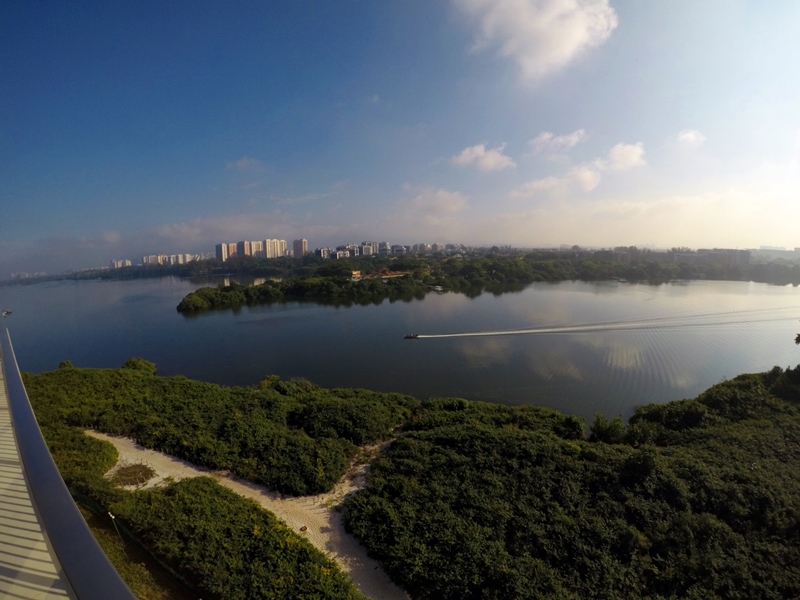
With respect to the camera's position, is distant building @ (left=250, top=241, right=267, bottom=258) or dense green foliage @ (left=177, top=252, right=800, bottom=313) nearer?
dense green foliage @ (left=177, top=252, right=800, bottom=313)

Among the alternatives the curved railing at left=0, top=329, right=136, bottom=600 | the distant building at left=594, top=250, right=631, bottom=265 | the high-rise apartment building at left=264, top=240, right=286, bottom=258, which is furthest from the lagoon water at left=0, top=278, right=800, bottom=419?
the high-rise apartment building at left=264, top=240, right=286, bottom=258

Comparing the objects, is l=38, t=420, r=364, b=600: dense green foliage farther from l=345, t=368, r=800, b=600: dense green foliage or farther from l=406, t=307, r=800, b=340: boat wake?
l=406, t=307, r=800, b=340: boat wake

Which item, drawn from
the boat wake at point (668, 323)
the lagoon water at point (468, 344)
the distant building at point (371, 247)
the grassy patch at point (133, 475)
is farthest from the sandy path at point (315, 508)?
the distant building at point (371, 247)

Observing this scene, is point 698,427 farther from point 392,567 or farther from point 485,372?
point 392,567

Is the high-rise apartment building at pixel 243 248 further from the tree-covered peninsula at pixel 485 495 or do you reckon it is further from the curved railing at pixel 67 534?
the curved railing at pixel 67 534

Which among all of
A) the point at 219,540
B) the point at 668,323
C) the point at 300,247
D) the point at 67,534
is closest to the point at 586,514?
the point at 219,540
